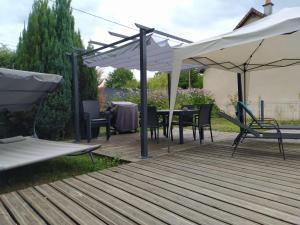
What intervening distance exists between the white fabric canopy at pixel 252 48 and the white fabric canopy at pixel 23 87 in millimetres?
2259

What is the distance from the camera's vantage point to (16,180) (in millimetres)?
3600

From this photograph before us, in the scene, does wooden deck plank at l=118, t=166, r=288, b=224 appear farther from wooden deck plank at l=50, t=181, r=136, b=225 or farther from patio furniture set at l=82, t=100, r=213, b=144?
patio furniture set at l=82, t=100, r=213, b=144

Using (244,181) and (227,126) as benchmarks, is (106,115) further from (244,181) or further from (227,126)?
(227,126)

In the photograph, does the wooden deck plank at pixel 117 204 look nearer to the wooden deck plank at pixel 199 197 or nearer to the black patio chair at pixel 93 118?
the wooden deck plank at pixel 199 197

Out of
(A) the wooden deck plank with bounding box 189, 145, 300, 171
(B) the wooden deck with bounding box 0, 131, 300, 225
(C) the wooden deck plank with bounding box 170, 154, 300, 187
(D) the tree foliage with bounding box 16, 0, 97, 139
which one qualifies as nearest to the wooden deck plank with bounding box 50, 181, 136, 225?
(B) the wooden deck with bounding box 0, 131, 300, 225

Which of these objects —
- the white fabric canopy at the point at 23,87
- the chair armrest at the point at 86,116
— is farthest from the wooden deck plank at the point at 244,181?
the chair armrest at the point at 86,116

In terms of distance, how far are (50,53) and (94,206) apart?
497 cm

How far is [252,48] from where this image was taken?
609cm

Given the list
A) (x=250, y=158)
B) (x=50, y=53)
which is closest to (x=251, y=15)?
(x=50, y=53)

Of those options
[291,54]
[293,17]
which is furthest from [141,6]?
[293,17]

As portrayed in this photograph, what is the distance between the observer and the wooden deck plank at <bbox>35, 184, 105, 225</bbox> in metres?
2.23

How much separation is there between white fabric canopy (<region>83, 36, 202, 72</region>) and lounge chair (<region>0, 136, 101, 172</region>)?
94.8 inches

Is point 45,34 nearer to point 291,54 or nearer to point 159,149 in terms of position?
point 159,149

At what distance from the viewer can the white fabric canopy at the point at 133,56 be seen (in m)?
5.57
